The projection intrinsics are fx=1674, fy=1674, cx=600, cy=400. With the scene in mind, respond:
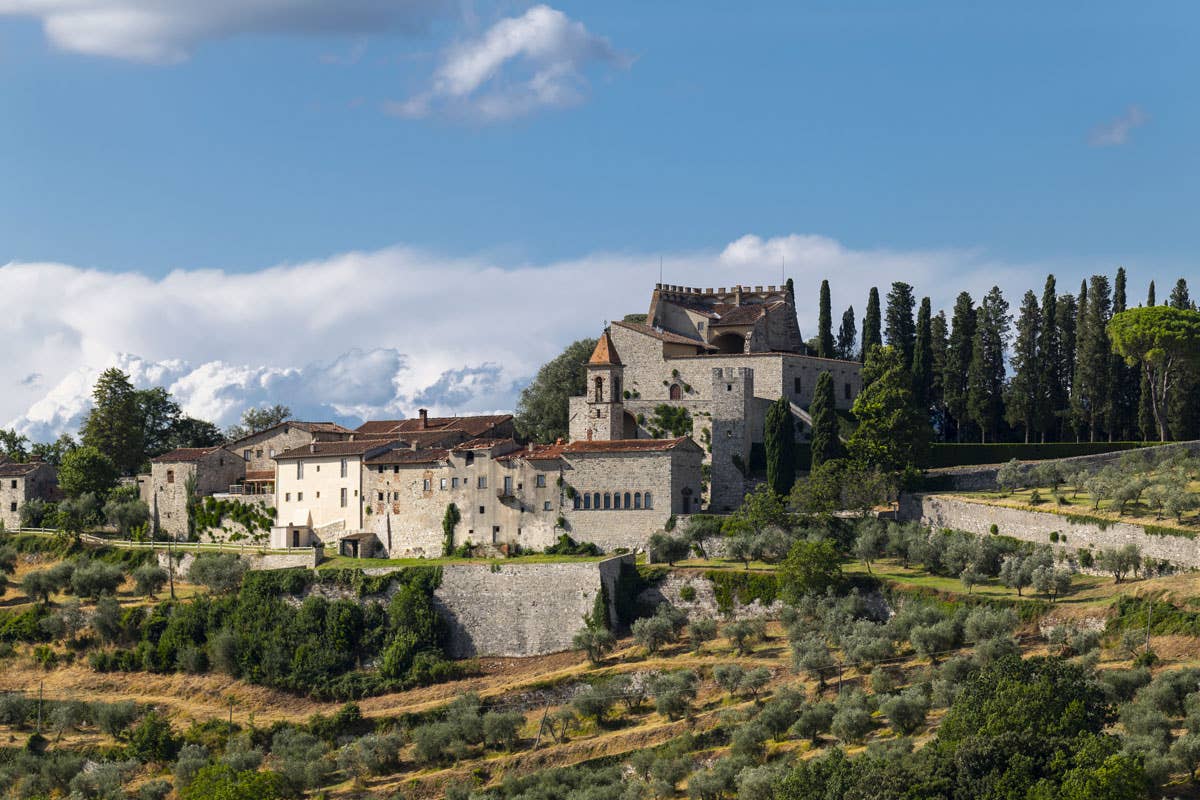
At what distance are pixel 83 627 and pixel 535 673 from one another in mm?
24392

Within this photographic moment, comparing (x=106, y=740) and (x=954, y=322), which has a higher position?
(x=954, y=322)

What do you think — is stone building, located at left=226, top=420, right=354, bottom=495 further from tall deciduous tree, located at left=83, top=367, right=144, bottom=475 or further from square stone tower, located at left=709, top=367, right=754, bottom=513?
square stone tower, located at left=709, top=367, right=754, bottom=513

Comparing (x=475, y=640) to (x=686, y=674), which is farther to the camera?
(x=475, y=640)

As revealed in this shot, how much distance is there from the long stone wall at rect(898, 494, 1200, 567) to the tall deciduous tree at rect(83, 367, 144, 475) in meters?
49.6

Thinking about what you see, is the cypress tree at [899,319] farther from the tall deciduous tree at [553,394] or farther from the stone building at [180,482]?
the stone building at [180,482]

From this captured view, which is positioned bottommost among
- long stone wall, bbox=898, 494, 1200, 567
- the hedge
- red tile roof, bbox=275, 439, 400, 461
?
long stone wall, bbox=898, 494, 1200, 567

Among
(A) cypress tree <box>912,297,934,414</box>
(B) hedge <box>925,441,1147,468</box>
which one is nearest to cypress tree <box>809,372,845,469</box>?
(B) hedge <box>925,441,1147,468</box>

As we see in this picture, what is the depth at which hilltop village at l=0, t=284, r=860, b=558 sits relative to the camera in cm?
7912

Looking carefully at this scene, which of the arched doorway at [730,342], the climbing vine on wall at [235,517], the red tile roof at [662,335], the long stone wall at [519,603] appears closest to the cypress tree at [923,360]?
the arched doorway at [730,342]

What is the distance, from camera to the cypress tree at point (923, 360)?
9588cm

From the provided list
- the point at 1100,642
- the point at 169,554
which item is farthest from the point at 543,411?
the point at 1100,642

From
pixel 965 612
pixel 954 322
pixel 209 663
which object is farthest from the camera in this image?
pixel 954 322

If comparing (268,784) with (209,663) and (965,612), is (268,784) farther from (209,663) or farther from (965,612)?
(965,612)

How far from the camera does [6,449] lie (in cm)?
11594
